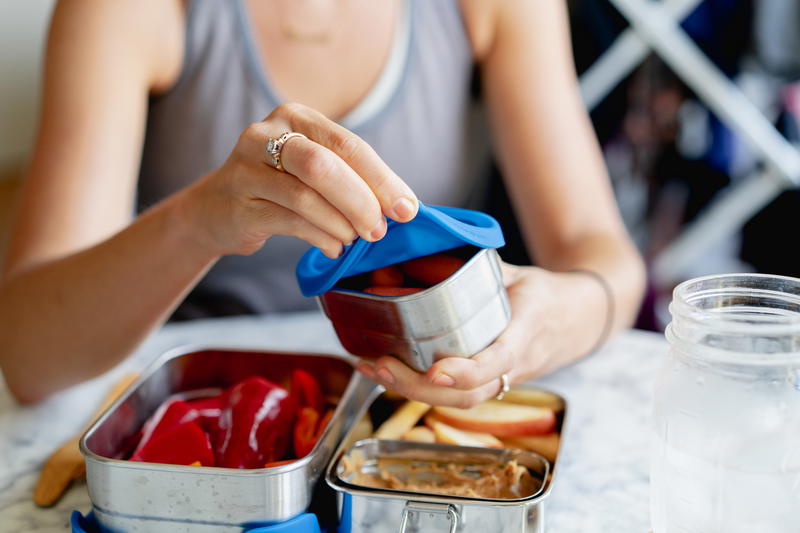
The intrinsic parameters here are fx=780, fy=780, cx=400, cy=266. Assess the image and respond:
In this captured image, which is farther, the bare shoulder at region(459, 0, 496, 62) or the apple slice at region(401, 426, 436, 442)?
the bare shoulder at region(459, 0, 496, 62)

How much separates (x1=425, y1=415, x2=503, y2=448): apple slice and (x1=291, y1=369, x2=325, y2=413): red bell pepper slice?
10cm

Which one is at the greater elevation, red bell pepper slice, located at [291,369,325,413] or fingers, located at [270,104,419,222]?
fingers, located at [270,104,419,222]

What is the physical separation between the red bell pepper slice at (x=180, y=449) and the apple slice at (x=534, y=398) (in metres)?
0.27

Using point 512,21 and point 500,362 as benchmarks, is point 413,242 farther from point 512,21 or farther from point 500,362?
point 512,21

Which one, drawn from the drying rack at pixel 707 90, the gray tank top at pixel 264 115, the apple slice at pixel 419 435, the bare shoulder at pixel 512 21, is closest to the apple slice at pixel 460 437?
the apple slice at pixel 419 435

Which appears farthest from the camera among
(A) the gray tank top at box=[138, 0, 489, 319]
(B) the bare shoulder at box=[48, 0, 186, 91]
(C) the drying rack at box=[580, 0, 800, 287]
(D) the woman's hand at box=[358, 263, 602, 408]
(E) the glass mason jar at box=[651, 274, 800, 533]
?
(C) the drying rack at box=[580, 0, 800, 287]

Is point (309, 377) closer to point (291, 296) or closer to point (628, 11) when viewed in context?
point (291, 296)

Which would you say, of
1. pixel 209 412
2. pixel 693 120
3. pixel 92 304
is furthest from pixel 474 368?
pixel 693 120

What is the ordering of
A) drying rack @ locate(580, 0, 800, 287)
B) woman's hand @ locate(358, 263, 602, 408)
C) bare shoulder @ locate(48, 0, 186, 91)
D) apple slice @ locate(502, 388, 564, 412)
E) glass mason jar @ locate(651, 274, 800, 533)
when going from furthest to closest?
drying rack @ locate(580, 0, 800, 287) → bare shoulder @ locate(48, 0, 186, 91) → apple slice @ locate(502, 388, 564, 412) → woman's hand @ locate(358, 263, 602, 408) → glass mason jar @ locate(651, 274, 800, 533)

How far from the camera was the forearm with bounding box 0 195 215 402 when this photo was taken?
712mm

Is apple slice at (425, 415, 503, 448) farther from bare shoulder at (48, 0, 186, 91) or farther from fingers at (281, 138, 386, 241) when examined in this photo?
bare shoulder at (48, 0, 186, 91)

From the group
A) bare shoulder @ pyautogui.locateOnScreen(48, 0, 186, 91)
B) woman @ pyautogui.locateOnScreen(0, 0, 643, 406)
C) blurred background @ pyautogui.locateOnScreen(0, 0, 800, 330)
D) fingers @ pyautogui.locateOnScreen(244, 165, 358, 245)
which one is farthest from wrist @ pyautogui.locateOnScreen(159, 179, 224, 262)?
blurred background @ pyautogui.locateOnScreen(0, 0, 800, 330)

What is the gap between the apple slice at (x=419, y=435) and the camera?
634mm

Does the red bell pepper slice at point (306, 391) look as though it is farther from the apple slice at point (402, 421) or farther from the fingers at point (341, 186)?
the fingers at point (341, 186)
